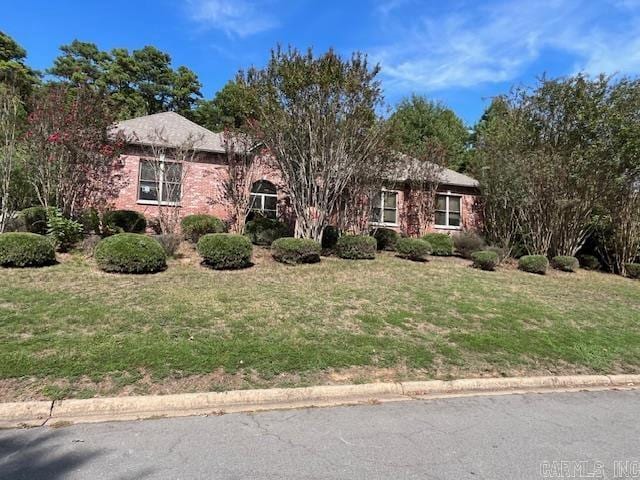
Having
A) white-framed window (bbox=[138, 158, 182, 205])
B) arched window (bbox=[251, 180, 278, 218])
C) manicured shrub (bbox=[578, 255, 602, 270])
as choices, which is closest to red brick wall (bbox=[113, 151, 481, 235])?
white-framed window (bbox=[138, 158, 182, 205])

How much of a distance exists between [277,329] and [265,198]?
12.1 metres

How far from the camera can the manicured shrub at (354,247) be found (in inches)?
523

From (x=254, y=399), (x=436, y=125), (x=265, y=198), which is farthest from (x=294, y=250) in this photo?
(x=436, y=125)

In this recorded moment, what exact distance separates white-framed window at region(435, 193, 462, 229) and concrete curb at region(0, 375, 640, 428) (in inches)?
630

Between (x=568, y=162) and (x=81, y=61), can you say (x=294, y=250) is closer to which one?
(x=568, y=162)

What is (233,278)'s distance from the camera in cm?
988

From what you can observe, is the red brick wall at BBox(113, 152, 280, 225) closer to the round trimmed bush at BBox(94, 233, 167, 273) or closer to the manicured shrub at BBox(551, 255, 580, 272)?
the round trimmed bush at BBox(94, 233, 167, 273)

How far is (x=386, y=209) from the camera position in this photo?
20.3 meters

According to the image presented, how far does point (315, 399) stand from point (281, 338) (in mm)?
1636

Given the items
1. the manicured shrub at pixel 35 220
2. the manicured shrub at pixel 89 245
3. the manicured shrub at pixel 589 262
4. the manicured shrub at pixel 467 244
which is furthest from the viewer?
the manicured shrub at pixel 589 262

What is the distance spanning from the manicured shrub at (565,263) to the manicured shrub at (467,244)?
2.54 meters

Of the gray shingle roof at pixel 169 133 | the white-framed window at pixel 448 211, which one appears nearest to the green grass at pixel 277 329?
the gray shingle roof at pixel 169 133

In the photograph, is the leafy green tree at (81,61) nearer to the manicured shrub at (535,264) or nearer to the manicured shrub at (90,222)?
the manicured shrub at (90,222)

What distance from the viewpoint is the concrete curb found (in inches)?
162
